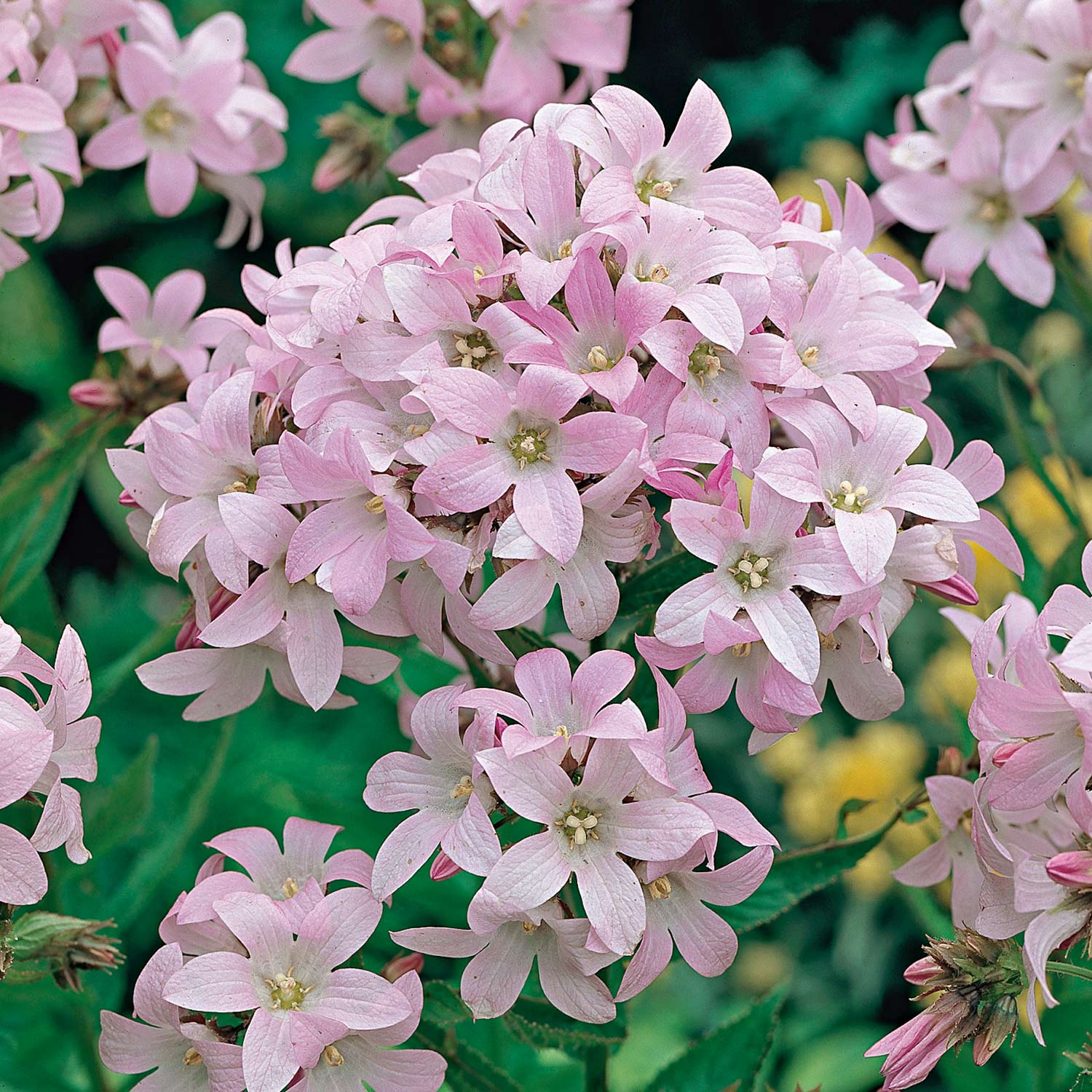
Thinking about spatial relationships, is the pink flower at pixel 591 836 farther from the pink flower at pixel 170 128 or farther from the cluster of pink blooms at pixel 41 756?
the pink flower at pixel 170 128

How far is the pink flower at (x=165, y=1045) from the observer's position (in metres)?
0.62

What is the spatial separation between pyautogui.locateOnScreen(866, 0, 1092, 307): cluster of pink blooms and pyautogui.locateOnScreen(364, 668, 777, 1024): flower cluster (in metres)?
0.59

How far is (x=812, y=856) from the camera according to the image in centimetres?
81

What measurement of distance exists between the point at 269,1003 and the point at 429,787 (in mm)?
125

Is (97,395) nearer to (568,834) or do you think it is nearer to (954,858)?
(568,834)

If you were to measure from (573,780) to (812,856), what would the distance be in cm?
23

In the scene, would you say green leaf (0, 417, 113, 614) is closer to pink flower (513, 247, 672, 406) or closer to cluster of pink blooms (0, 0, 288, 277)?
cluster of pink blooms (0, 0, 288, 277)

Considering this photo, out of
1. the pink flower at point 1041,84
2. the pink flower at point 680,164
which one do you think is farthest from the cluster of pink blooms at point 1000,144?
the pink flower at point 680,164

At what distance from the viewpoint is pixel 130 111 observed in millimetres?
1089

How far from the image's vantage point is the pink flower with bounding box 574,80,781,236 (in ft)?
2.34

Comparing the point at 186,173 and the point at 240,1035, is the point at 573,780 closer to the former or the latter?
the point at 240,1035

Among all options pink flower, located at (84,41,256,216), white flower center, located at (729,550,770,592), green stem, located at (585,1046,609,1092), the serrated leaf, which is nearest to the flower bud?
the serrated leaf

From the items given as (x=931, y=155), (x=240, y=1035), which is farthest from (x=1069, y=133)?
(x=240, y=1035)

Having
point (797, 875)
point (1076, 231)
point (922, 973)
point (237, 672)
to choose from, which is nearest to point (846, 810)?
point (797, 875)
